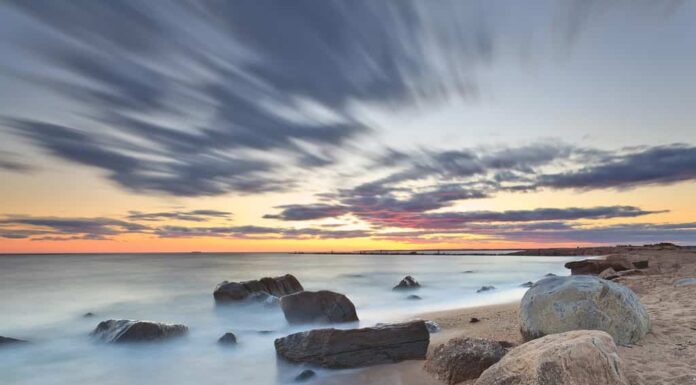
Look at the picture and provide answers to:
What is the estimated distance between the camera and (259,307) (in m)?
19.4

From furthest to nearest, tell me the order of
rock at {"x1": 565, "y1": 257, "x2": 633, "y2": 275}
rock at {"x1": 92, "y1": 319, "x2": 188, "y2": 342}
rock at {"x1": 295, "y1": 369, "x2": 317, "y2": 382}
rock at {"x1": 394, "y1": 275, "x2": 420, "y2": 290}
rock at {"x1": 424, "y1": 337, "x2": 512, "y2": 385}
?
rock at {"x1": 394, "y1": 275, "x2": 420, "y2": 290}
rock at {"x1": 565, "y1": 257, "x2": 633, "y2": 275}
rock at {"x1": 92, "y1": 319, "x2": 188, "y2": 342}
rock at {"x1": 295, "y1": 369, "x2": 317, "y2": 382}
rock at {"x1": 424, "y1": 337, "x2": 512, "y2": 385}

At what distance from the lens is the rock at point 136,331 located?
13.1 metres

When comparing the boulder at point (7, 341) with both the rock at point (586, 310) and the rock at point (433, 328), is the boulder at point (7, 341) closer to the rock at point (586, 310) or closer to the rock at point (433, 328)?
the rock at point (433, 328)

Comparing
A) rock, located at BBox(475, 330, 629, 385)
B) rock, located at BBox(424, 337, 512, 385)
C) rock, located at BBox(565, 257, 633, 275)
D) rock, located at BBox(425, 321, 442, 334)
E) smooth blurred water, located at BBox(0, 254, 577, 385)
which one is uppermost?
rock, located at BBox(565, 257, 633, 275)

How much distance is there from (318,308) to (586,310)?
9.12m

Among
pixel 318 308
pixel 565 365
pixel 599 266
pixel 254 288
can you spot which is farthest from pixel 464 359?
pixel 599 266

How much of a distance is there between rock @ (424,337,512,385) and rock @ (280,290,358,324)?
7047 mm

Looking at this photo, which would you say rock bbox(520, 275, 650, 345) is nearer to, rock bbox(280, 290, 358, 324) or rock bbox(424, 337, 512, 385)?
rock bbox(424, 337, 512, 385)


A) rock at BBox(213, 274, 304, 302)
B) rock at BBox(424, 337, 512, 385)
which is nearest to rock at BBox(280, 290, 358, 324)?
rock at BBox(213, 274, 304, 302)

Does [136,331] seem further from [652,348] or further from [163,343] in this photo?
[652,348]

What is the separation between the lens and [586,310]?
7703mm

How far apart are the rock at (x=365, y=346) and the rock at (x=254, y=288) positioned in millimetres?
11058

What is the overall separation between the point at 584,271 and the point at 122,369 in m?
26.8

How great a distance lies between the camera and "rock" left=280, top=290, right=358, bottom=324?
48.9 ft
